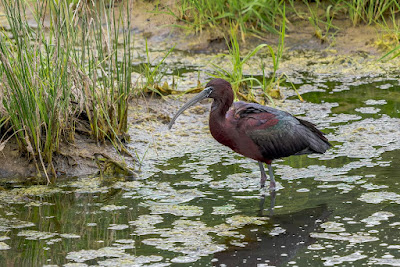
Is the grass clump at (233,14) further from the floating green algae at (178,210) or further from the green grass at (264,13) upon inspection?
the floating green algae at (178,210)

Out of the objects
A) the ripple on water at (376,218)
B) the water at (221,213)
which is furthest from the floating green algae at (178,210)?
the ripple on water at (376,218)

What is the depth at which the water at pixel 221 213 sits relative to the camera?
4.22m

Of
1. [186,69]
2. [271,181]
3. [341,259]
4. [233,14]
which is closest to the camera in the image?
[341,259]

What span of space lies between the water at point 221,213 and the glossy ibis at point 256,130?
0.22 metres

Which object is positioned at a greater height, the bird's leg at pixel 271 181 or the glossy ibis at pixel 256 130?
the glossy ibis at pixel 256 130

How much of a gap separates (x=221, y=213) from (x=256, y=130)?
84 cm

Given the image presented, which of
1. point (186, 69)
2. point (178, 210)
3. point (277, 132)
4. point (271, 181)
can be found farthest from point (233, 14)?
point (178, 210)

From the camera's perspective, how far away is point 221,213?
4.91m

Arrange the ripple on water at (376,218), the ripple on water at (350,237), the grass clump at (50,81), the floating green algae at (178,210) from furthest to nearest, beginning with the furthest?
the grass clump at (50,81) < the floating green algae at (178,210) < the ripple on water at (376,218) < the ripple on water at (350,237)

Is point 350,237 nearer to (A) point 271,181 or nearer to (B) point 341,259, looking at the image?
(B) point 341,259

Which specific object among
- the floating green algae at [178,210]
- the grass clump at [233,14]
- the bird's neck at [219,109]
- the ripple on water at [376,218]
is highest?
the grass clump at [233,14]

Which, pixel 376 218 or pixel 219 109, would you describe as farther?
pixel 219 109

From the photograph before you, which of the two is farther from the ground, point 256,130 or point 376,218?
point 256,130

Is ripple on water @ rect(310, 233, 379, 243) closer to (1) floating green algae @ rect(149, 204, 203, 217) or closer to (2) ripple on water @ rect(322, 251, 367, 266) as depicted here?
(2) ripple on water @ rect(322, 251, 367, 266)
